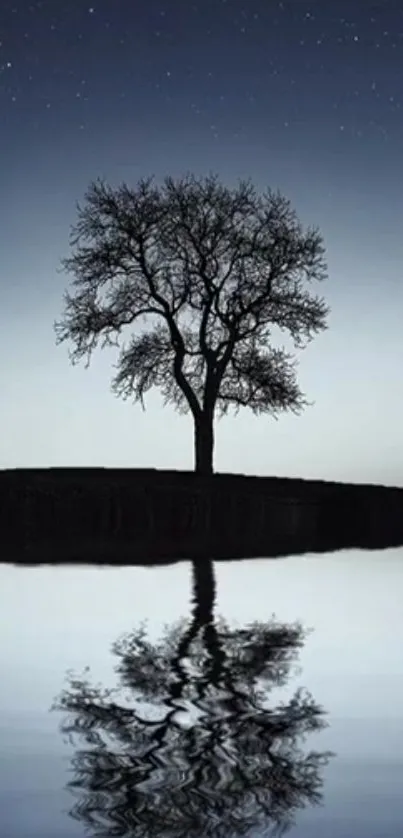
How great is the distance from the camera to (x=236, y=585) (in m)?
20.1

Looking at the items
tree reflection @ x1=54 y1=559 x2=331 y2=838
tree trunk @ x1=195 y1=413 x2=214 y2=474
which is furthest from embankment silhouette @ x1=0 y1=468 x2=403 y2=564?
tree reflection @ x1=54 y1=559 x2=331 y2=838

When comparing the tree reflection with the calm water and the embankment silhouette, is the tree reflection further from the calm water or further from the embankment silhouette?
the embankment silhouette

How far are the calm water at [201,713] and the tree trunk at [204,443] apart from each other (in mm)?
20589

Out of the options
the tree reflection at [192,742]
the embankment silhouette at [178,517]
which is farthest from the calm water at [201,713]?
the embankment silhouette at [178,517]

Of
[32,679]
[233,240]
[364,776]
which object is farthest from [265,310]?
[364,776]

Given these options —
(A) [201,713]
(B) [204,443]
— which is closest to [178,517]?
(B) [204,443]

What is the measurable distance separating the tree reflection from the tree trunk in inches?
1008

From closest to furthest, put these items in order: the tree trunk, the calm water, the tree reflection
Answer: the tree reflection, the calm water, the tree trunk

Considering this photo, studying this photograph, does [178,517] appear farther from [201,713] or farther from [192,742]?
[192,742]

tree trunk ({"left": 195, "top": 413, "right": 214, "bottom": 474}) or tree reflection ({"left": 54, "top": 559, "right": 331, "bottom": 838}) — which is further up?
tree trunk ({"left": 195, "top": 413, "right": 214, "bottom": 474})

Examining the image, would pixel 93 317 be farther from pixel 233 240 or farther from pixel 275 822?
pixel 275 822

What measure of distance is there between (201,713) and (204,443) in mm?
29541

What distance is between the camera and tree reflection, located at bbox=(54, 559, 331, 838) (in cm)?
810

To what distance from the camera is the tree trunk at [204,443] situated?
40.3 m
